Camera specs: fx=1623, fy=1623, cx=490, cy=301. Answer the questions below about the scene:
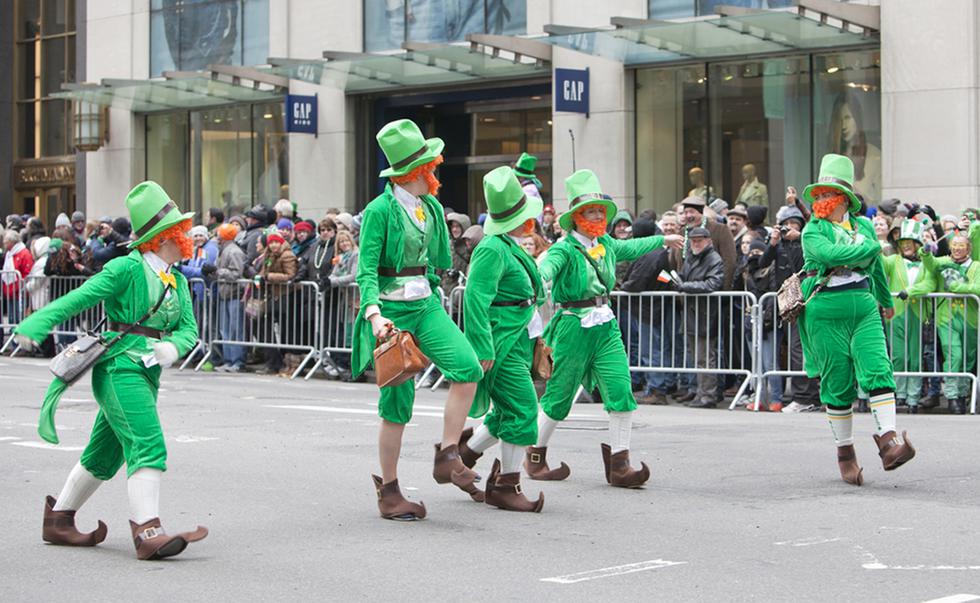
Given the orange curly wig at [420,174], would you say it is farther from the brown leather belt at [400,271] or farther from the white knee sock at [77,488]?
the white knee sock at [77,488]

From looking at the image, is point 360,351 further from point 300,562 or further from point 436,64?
point 436,64

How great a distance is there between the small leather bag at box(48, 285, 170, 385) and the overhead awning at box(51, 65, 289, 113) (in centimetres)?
1917

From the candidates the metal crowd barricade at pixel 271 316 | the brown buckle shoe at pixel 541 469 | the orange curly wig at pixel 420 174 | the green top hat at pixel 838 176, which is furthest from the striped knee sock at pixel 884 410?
the metal crowd barricade at pixel 271 316

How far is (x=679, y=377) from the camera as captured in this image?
51.4 feet

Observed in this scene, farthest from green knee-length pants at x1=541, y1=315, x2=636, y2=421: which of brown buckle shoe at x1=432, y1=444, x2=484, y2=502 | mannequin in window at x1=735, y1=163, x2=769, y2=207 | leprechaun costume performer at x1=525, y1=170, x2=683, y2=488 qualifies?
mannequin in window at x1=735, y1=163, x2=769, y2=207

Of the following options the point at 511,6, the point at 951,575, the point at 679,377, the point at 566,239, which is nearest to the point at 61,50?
the point at 511,6

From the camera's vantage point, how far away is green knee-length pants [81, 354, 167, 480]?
724 cm

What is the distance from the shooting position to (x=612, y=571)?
6.94 meters

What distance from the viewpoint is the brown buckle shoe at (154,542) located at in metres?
7.20

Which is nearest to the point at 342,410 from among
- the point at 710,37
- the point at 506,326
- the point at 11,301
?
the point at 506,326

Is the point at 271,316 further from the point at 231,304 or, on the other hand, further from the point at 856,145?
the point at 856,145

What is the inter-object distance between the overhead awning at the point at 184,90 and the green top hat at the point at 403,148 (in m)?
18.2

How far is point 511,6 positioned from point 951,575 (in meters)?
18.0

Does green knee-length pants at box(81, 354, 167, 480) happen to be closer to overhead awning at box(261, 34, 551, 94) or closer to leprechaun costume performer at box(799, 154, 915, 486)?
leprechaun costume performer at box(799, 154, 915, 486)
